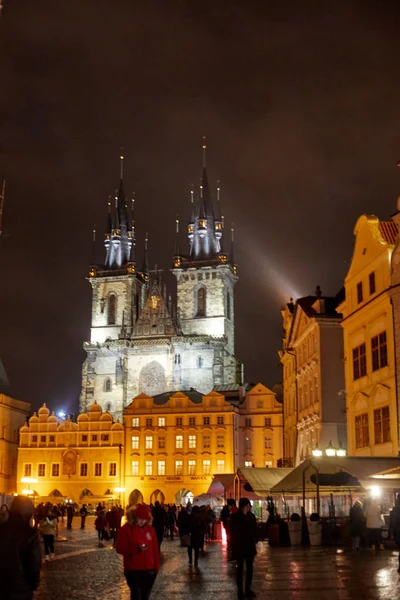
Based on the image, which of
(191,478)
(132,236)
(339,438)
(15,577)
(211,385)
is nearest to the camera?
(15,577)

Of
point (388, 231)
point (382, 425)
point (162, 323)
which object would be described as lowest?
point (382, 425)

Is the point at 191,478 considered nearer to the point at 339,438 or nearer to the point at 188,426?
the point at 188,426

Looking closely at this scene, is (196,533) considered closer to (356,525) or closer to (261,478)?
(356,525)

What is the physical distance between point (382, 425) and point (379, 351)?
2.88 metres

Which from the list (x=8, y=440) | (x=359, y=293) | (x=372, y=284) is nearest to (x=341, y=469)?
(x=372, y=284)

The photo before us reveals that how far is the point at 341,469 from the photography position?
1032 inches

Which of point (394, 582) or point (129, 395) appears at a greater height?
point (129, 395)

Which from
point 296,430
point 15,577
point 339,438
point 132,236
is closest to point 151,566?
point 15,577

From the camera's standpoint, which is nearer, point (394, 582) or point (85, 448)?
point (394, 582)

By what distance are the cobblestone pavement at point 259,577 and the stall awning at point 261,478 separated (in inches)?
209

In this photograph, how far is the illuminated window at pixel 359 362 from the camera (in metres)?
35.1

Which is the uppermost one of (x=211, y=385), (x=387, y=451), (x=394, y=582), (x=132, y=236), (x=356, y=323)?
(x=132, y=236)

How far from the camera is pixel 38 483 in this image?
85.9 m

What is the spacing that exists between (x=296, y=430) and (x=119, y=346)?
173 feet
